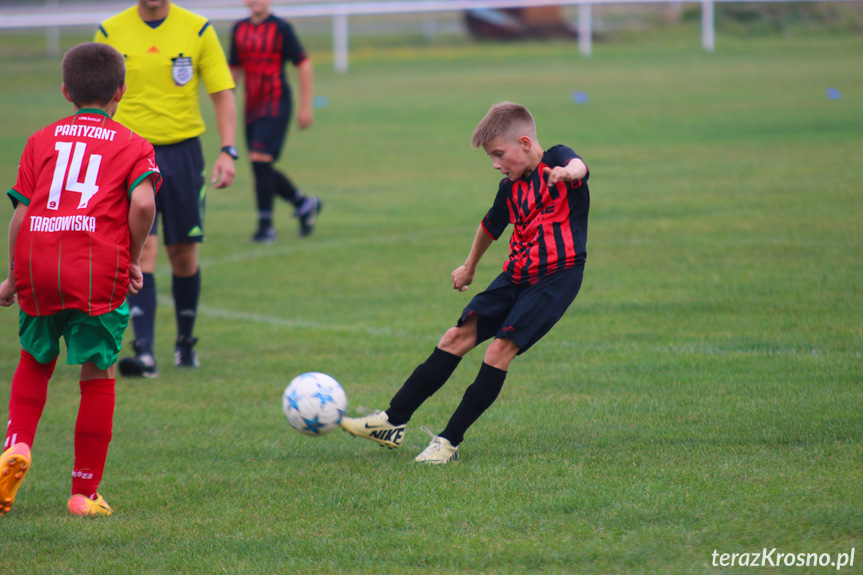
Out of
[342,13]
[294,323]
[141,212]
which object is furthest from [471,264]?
[342,13]

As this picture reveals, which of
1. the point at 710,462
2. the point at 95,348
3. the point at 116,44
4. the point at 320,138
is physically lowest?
the point at 320,138

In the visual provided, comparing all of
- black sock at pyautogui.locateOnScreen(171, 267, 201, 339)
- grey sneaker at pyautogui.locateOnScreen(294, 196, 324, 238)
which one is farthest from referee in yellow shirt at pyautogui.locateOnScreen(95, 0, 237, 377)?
grey sneaker at pyautogui.locateOnScreen(294, 196, 324, 238)

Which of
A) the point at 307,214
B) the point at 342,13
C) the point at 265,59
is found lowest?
the point at 307,214

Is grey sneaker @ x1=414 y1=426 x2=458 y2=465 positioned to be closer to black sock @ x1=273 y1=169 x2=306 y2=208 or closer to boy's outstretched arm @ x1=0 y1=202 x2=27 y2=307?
boy's outstretched arm @ x1=0 y1=202 x2=27 y2=307

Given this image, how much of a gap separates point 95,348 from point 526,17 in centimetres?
3237

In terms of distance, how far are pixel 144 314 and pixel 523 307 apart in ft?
9.61

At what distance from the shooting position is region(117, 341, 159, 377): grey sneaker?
6145 millimetres

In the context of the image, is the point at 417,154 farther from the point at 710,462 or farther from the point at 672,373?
the point at 710,462

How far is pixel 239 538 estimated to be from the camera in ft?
11.9

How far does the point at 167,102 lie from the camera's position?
238 inches

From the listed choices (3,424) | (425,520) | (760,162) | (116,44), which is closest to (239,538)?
(425,520)

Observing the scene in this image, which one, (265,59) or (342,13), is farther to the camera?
(342,13)

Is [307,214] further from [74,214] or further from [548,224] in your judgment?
[74,214]

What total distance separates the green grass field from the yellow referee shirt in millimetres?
1537
